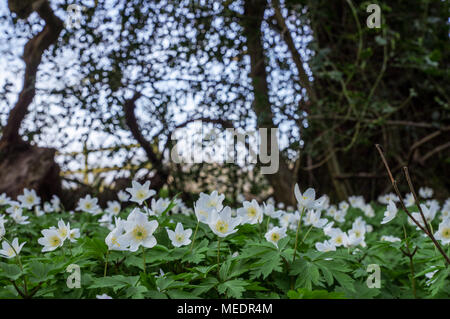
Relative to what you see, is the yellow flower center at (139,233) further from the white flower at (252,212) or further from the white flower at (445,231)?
the white flower at (445,231)

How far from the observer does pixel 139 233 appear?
3.47 ft

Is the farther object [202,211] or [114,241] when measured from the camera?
[202,211]

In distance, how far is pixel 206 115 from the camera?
3.75m

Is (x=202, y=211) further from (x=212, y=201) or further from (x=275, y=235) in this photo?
(x=275, y=235)

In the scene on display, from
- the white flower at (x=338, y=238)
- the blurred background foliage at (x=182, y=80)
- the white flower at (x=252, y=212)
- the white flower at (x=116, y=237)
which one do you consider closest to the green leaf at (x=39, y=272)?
the white flower at (x=116, y=237)

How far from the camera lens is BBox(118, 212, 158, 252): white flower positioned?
1.04 m

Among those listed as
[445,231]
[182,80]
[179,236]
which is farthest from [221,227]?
[182,80]

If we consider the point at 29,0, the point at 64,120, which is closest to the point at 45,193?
the point at 64,120

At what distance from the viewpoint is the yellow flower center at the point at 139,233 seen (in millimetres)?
1056

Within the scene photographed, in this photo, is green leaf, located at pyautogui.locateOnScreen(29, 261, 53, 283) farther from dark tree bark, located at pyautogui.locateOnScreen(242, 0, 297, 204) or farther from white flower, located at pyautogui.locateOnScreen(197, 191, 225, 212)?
dark tree bark, located at pyautogui.locateOnScreen(242, 0, 297, 204)

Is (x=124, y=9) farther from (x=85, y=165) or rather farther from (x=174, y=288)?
(x=174, y=288)

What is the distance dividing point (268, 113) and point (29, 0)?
231 cm

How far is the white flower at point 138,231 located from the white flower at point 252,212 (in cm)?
40
